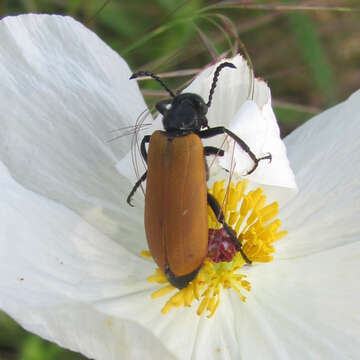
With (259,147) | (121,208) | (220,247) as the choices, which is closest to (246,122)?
(259,147)

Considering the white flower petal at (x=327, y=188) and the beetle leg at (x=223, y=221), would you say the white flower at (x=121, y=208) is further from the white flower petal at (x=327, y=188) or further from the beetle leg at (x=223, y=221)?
the beetle leg at (x=223, y=221)

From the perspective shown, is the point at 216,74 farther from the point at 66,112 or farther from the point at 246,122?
the point at 66,112

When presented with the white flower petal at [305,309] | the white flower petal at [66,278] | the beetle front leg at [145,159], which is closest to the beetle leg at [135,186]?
the beetle front leg at [145,159]

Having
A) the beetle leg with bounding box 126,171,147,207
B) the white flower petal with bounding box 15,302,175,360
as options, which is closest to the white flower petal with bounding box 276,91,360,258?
the beetle leg with bounding box 126,171,147,207

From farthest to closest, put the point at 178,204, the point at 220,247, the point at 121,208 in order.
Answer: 1. the point at 121,208
2. the point at 220,247
3. the point at 178,204

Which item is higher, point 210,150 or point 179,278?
point 210,150

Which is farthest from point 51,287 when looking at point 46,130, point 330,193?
point 330,193
